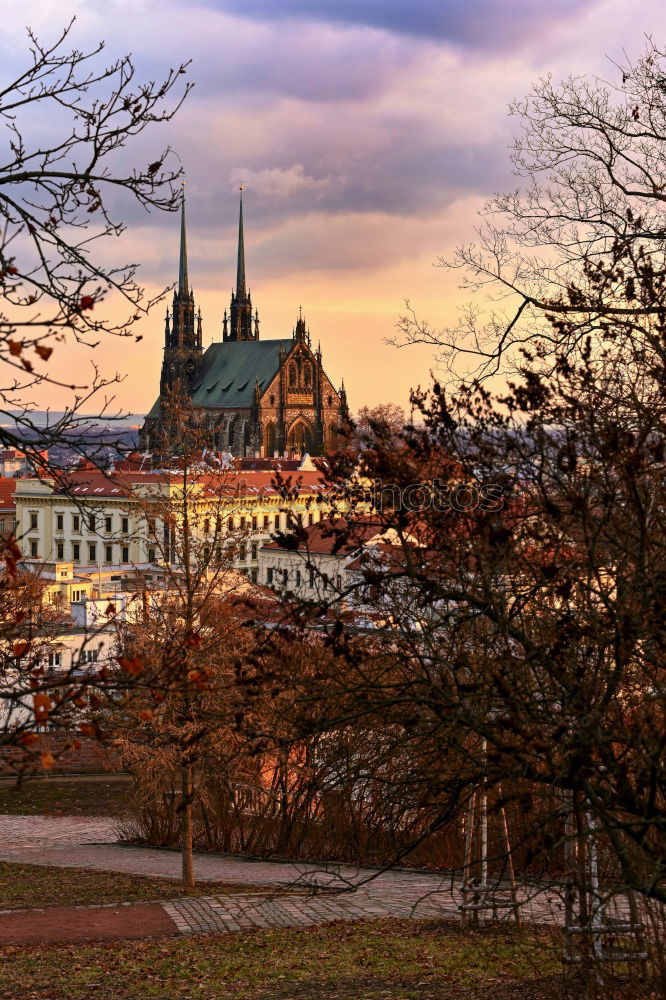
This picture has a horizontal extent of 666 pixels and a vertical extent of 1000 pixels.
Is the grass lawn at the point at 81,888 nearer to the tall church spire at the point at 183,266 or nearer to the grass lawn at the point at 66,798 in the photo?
the grass lawn at the point at 66,798

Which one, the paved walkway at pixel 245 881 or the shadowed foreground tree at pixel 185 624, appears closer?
the paved walkway at pixel 245 881

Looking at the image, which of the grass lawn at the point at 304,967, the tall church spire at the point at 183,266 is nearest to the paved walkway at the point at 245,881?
the grass lawn at the point at 304,967

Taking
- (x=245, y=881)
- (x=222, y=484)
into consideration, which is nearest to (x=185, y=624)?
(x=222, y=484)

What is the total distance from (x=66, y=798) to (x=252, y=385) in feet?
323

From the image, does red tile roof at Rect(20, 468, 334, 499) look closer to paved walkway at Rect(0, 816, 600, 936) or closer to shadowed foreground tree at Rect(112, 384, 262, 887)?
shadowed foreground tree at Rect(112, 384, 262, 887)

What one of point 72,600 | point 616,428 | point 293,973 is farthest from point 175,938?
point 72,600

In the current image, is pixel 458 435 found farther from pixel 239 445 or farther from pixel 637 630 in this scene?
pixel 239 445

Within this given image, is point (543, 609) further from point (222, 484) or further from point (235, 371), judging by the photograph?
point (235, 371)

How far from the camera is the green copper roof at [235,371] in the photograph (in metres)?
131

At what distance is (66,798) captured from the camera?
3403 centimetres

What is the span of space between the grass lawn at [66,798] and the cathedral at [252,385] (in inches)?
3459

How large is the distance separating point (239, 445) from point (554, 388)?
121m

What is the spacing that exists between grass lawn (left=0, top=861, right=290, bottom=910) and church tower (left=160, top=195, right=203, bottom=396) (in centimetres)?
11784

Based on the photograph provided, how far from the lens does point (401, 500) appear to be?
24.3 feet
